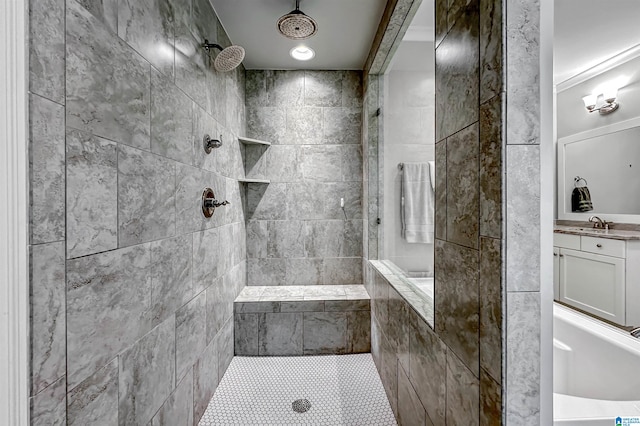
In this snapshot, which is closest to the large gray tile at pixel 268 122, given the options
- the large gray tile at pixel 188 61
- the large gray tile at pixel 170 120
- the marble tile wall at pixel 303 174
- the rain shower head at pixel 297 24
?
the marble tile wall at pixel 303 174

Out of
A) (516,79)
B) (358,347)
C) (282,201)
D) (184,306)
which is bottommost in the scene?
(358,347)

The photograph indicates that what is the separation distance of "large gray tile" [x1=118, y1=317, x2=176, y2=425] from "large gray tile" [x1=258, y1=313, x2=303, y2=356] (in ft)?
3.89

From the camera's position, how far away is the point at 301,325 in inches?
100

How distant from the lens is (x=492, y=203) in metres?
0.74

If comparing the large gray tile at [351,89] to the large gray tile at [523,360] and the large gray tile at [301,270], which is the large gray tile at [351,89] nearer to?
the large gray tile at [301,270]

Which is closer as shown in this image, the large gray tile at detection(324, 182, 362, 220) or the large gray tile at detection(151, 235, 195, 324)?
the large gray tile at detection(151, 235, 195, 324)

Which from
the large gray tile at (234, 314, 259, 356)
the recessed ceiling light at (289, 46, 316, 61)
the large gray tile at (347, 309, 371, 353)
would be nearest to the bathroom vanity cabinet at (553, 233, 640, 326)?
the large gray tile at (347, 309, 371, 353)

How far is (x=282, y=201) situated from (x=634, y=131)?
2.40 metres

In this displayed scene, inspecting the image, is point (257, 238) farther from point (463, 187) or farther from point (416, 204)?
point (463, 187)

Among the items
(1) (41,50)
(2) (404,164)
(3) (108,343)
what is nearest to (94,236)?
(3) (108,343)

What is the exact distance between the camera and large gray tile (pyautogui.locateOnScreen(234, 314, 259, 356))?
99.0 inches

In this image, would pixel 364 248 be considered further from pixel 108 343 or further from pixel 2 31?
pixel 2 31

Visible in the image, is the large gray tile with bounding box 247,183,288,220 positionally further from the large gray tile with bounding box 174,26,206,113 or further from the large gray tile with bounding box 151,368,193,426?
the large gray tile with bounding box 151,368,193,426

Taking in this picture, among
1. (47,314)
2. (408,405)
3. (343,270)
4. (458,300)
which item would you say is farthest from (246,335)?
(458,300)
